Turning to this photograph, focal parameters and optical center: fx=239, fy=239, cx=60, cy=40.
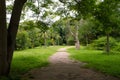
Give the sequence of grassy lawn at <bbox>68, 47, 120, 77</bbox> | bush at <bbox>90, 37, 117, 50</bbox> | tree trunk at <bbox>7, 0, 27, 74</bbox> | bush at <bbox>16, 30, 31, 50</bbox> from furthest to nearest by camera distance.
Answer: bush at <bbox>16, 30, 31, 50</bbox>
bush at <bbox>90, 37, 117, 50</bbox>
grassy lawn at <bbox>68, 47, 120, 77</bbox>
tree trunk at <bbox>7, 0, 27, 74</bbox>

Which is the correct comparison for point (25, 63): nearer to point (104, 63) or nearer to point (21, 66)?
point (21, 66)

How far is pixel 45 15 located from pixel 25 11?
6.47ft

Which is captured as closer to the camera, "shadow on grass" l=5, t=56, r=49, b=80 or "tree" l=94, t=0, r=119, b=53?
"shadow on grass" l=5, t=56, r=49, b=80

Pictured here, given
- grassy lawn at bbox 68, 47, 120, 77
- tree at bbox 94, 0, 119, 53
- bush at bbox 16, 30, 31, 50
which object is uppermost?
tree at bbox 94, 0, 119, 53

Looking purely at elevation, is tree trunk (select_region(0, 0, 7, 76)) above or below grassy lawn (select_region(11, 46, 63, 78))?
above

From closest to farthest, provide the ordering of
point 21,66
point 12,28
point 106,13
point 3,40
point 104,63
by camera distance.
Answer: point 3,40, point 12,28, point 21,66, point 106,13, point 104,63

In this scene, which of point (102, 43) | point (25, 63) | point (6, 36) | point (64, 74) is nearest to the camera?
point (6, 36)

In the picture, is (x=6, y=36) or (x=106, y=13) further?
(x=106, y=13)

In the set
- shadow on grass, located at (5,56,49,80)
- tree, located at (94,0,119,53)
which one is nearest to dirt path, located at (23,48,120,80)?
shadow on grass, located at (5,56,49,80)

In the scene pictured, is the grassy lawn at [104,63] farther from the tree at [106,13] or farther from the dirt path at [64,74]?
the tree at [106,13]

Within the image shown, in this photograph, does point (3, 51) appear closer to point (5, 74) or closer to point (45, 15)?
point (5, 74)

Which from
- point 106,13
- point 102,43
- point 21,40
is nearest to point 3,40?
point 106,13

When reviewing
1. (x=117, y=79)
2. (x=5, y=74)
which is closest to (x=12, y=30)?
(x=5, y=74)

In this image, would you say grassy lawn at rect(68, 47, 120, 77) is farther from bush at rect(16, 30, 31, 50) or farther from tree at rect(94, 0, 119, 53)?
bush at rect(16, 30, 31, 50)
